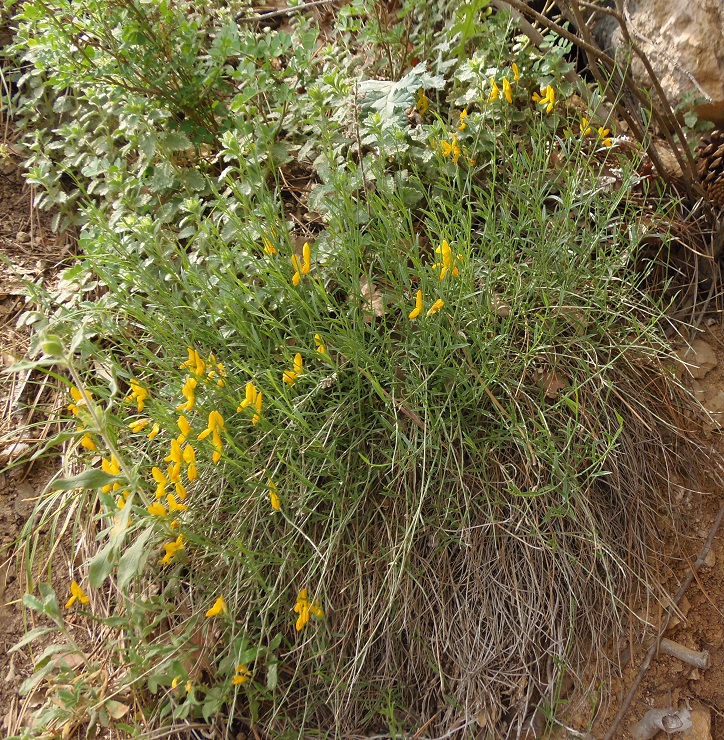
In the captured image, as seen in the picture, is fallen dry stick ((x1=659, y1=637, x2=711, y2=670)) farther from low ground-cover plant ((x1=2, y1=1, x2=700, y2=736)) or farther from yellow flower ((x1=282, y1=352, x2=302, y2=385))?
yellow flower ((x1=282, y1=352, x2=302, y2=385))

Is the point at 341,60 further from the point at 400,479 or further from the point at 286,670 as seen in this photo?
the point at 286,670

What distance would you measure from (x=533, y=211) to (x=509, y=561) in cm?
89

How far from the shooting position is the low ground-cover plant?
1.45m

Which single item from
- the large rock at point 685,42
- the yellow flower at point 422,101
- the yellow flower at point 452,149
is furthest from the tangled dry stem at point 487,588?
the large rock at point 685,42

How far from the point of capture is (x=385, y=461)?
159cm

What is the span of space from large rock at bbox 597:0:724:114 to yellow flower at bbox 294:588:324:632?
165cm

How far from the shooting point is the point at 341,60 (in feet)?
6.87

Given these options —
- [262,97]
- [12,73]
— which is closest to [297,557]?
[262,97]

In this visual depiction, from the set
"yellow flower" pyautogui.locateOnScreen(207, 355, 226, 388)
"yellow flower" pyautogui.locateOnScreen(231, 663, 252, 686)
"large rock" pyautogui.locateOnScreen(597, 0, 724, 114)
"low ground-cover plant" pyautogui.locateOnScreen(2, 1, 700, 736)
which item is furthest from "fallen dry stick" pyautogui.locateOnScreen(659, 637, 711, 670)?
"large rock" pyautogui.locateOnScreen(597, 0, 724, 114)

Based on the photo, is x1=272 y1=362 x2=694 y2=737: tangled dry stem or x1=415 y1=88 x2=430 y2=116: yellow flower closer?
x1=272 y1=362 x2=694 y2=737: tangled dry stem

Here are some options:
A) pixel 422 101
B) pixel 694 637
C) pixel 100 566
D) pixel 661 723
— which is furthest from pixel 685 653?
pixel 422 101

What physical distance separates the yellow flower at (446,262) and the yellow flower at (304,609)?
0.73 meters

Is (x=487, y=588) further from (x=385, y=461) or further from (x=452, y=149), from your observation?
(x=452, y=149)

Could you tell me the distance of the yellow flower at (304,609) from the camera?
132cm
